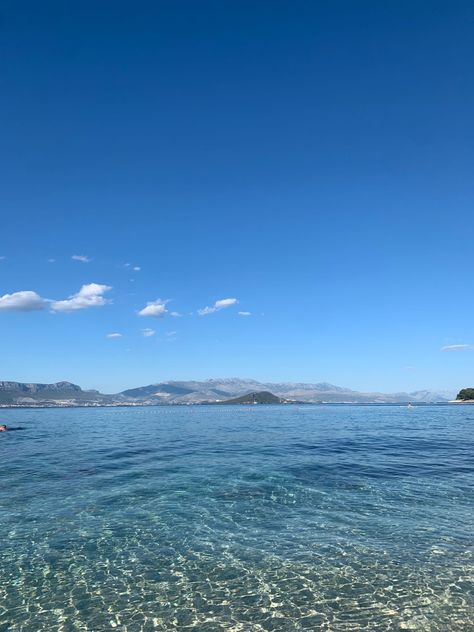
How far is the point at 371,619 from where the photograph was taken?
41.9 feet

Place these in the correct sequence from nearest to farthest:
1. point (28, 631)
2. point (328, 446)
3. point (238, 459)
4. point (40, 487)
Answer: point (28, 631) < point (40, 487) < point (238, 459) < point (328, 446)

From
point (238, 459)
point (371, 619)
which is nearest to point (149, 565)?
point (371, 619)

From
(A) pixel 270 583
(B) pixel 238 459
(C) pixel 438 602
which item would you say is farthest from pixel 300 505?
(B) pixel 238 459

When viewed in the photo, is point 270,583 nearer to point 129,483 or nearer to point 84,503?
point 84,503

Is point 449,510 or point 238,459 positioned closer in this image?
point 449,510

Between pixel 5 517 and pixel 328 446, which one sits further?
pixel 328 446

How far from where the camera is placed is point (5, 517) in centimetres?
2356

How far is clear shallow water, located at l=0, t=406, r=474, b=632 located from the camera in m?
13.3

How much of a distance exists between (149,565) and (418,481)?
78.5ft

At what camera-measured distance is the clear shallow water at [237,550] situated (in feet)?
43.6

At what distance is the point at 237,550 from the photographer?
730 inches

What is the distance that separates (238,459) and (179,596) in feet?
98.4

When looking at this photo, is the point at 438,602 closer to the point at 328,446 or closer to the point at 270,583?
the point at 270,583

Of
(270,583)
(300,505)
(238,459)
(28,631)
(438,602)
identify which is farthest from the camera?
(238,459)
